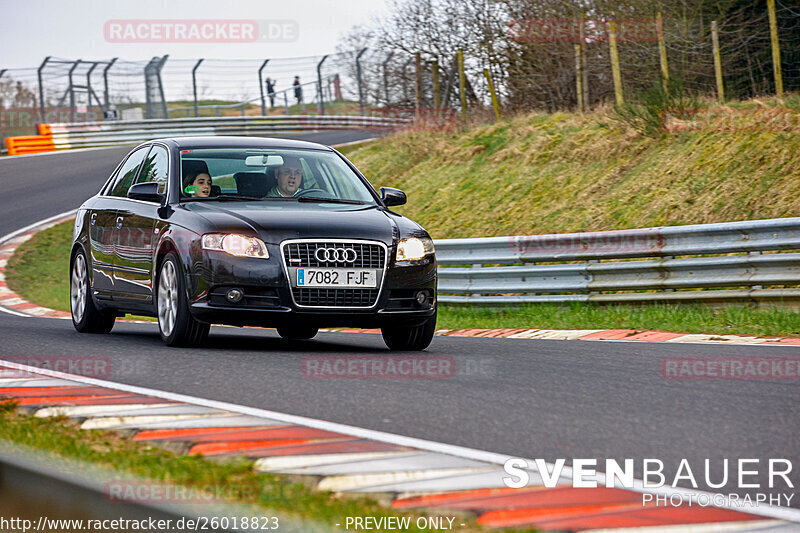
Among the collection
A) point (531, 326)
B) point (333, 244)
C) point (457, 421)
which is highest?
point (333, 244)

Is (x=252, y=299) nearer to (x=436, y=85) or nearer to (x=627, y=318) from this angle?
(x=627, y=318)

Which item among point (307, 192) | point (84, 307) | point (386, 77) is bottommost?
point (84, 307)

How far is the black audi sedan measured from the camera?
784cm

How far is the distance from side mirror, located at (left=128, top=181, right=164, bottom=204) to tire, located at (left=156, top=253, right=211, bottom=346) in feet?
2.33

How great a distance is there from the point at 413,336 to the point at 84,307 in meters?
3.35

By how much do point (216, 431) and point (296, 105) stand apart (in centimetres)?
3851

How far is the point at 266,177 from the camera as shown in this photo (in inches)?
357

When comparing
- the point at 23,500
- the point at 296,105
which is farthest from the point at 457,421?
the point at 296,105

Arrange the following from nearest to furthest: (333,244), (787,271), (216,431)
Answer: (216,431) → (333,244) → (787,271)

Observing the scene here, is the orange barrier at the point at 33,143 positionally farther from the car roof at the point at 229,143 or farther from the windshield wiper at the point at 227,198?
the windshield wiper at the point at 227,198

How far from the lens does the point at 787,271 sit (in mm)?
10156

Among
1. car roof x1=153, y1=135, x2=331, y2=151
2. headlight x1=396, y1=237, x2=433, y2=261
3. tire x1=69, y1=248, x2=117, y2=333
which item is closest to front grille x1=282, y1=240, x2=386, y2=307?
headlight x1=396, y1=237, x2=433, y2=261

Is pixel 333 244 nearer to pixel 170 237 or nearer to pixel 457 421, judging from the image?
pixel 170 237

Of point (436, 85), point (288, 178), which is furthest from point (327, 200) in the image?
point (436, 85)
